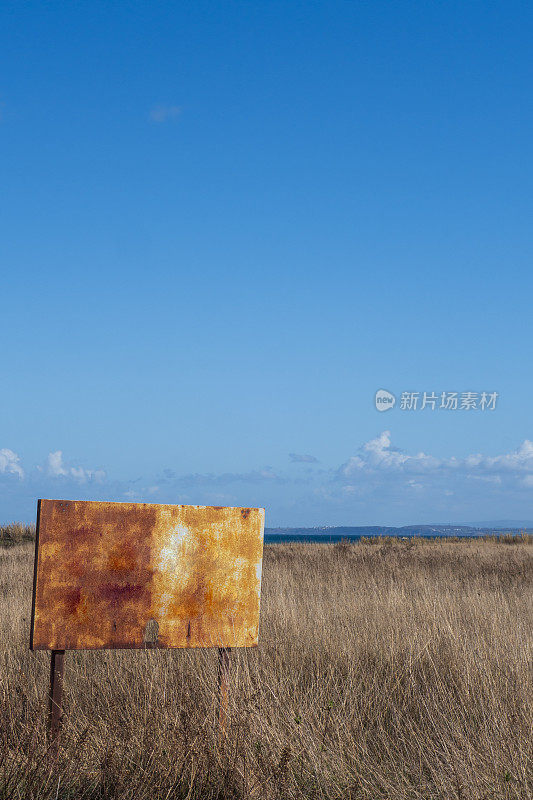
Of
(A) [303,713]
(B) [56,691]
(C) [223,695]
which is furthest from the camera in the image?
(A) [303,713]

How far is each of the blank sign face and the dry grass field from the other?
1.64 ft

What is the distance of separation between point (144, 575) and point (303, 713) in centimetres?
161

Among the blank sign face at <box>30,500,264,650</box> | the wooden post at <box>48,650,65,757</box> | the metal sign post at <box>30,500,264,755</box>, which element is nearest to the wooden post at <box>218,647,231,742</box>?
the metal sign post at <box>30,500,264,755</box>

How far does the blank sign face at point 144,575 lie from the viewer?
3.82 m

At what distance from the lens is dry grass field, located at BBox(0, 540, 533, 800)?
3613 millimetres

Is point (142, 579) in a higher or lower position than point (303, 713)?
higher

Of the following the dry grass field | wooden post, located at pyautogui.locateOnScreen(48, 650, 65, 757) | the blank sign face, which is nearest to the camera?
the dry grass field

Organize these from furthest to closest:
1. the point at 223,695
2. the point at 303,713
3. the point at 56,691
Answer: the point at 303,713
the point at 223,695
the point at 56,691

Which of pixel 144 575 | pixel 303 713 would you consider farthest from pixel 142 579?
pixel 303 713

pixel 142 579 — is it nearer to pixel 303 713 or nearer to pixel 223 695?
pixel 223 695

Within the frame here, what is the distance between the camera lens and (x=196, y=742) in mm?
3764

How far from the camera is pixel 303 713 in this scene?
4.74m

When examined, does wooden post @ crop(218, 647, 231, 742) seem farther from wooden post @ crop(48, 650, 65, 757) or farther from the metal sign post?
wooden post @ crop(48, 650, 65, 757)

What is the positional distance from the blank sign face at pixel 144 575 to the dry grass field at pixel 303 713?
499 mm
